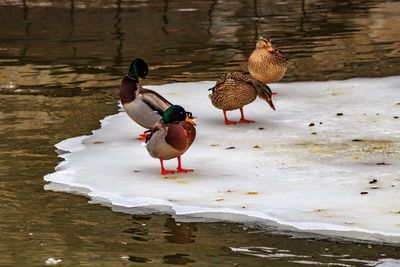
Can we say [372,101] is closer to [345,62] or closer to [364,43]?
[345,62]

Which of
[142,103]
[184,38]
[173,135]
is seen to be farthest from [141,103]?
[184,38]

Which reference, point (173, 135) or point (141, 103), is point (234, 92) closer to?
point (141, 103)

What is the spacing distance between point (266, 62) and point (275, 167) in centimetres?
509

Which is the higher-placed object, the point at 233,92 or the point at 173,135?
the point at 173,135

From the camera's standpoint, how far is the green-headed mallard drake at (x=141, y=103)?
13.7 metres

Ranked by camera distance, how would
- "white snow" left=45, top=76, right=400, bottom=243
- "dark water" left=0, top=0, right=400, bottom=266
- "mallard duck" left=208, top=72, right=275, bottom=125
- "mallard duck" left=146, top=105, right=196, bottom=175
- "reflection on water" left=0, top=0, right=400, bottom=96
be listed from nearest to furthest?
"dark water" left=0, top=0, right=400, bottom=266 < "white snow" left=45, top=76, right=400, bottom=243 < "mallard duck" left=146, top=105, right=196, bottom=175 < "mallard duck" left=208, top=72, right=275, bottom=125 < "reflection on water" left=0, top=0, right=400, bottom=96

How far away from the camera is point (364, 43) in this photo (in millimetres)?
24500

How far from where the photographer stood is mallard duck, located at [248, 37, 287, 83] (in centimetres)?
1716

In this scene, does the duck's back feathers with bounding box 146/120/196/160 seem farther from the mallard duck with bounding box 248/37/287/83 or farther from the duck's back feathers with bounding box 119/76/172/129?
the mallard duck with bounding box 248/37/287/83

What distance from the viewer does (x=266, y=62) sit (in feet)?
56.3

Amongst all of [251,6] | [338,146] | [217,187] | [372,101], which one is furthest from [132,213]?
[251,6]

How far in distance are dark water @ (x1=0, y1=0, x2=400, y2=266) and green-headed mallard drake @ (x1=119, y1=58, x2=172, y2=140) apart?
3.82ft

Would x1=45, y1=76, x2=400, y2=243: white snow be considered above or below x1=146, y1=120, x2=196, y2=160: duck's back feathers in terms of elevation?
below

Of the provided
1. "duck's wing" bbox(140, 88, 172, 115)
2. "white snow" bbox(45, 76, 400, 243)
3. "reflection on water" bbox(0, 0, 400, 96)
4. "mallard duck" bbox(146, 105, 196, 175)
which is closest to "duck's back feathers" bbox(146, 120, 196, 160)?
"mallard duck" bbox(146, 105, 196, 175)
